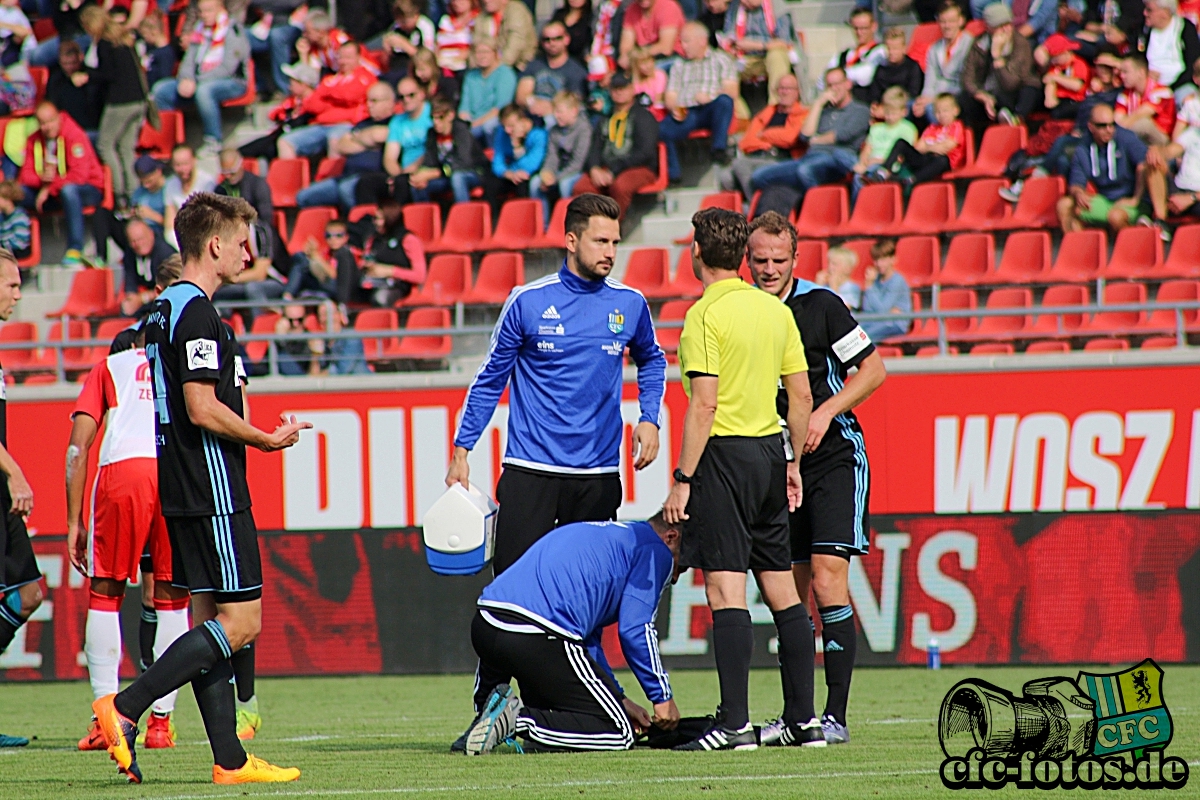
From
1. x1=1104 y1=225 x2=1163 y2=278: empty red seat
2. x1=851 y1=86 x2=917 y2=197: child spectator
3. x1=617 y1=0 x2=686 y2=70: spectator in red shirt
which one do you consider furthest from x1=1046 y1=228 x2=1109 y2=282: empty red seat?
x1=617 y1=0 x2=686 y2=70: spectator in red shirt

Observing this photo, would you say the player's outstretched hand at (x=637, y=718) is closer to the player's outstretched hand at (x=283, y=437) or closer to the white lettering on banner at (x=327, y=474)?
the player's outstretched hand at (x=283, y=437)

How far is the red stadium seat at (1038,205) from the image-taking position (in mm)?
14500

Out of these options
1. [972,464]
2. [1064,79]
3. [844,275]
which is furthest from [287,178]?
[972,464]

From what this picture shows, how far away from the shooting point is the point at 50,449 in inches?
525

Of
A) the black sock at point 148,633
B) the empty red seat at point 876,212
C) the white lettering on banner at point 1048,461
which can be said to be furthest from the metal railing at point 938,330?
the black sock at point 148,633

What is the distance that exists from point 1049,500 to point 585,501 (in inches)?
236

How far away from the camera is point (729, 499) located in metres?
6.61

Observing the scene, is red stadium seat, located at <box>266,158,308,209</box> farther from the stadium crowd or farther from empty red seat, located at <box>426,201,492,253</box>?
empty red seat, located at <box>426,201,492,253</box>

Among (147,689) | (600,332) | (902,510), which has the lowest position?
(902,510)

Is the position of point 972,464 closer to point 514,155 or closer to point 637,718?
point 637,718

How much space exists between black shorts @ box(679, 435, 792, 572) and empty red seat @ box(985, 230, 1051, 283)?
7.92m

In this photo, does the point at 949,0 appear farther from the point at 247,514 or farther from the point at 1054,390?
the point at 247,514

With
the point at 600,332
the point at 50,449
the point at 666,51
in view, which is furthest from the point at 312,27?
the point at 600,332

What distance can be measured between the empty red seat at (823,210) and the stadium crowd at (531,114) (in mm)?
161
